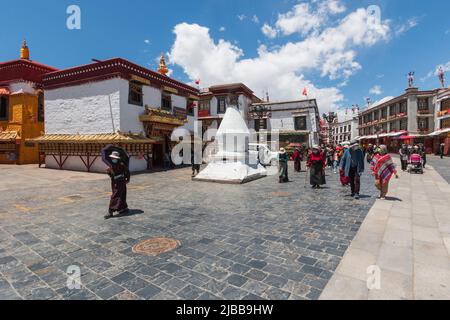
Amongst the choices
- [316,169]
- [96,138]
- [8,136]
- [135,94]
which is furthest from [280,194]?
[8,136]

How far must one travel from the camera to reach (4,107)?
2008 cm

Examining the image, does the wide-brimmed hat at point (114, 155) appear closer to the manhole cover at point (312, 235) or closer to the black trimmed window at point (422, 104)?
the manhole cover at point (312, 235)

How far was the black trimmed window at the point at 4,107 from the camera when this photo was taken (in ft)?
65.5

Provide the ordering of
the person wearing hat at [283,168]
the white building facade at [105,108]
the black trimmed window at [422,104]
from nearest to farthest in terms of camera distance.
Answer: the person wearing hat at [283,168] → the white building facade at [105,108] → the black trimmed window at [422,104]

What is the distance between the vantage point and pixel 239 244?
412cm

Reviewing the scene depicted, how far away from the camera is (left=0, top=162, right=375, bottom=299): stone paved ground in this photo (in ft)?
9.32

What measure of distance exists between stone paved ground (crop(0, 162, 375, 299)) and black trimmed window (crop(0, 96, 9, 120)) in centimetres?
1774

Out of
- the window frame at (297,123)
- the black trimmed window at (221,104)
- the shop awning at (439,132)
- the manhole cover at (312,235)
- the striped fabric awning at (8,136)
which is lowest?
the manhole cover at (312,235)

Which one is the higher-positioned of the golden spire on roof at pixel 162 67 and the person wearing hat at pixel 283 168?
the golden spire on roof at pixel 162 67

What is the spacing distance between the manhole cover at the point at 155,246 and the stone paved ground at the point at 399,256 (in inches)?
98.5

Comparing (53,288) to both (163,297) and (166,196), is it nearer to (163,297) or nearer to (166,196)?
(163,297)

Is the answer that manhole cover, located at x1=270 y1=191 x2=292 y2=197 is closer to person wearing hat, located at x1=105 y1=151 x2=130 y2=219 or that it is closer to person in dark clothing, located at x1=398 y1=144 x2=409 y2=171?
person wearing hat, located at x1=105 y1=151 x2=130 y2=219

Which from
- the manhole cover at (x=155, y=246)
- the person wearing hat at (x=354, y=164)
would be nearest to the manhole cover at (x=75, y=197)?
the manhole cover at (x=155, y=246)
